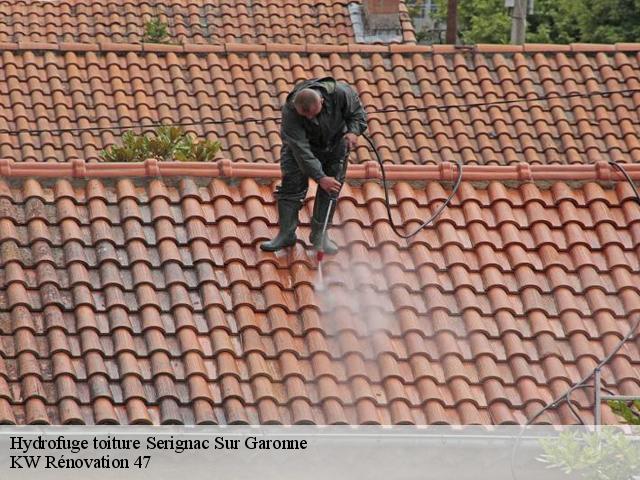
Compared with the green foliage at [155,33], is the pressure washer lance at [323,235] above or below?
below

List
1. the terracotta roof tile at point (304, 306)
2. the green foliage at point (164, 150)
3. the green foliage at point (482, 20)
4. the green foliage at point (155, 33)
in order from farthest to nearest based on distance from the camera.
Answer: the green foliage at point (482, 20) < the green foliage at point (155, 33) < the green foliage at point (164, 150) < the terracotta roof tile at point (304, 306)

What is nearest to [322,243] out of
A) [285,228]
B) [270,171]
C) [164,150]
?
[285,228]

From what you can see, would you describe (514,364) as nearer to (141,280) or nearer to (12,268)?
(141,280)

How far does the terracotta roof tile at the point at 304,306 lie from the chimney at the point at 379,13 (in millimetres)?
10724

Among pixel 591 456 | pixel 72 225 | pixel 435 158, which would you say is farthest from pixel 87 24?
pixel 591 456

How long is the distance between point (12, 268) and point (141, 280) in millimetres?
906

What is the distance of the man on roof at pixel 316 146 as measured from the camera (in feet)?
35.6

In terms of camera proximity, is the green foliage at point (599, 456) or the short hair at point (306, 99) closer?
the green foliage at point (599, 456)

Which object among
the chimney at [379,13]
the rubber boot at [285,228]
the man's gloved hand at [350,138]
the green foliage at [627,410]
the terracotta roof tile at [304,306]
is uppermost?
the chimney at [379,13]

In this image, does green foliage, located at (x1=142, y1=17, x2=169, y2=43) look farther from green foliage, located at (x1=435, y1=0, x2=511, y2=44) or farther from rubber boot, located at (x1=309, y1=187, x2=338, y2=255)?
green foliage, located at (x1=435, y1=0, x2=511, y2=44)

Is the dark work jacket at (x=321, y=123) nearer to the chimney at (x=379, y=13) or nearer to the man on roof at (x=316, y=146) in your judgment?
the man on roof at (x=316, y=146)

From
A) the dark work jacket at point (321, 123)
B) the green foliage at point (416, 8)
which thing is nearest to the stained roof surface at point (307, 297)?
the dark work jacket at point (321, 123)

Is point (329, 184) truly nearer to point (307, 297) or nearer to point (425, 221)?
point (307, 297)

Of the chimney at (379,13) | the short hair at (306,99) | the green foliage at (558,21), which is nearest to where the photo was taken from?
the short hair at (306,99)
